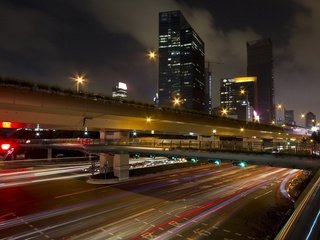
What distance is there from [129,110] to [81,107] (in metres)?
9.74

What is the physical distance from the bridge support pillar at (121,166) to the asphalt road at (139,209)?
3179mm

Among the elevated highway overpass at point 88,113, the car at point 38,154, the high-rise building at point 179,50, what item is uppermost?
the high-rise building at point 179,50

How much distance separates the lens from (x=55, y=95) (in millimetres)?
39625

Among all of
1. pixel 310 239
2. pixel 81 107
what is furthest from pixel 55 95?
pixel 310 239

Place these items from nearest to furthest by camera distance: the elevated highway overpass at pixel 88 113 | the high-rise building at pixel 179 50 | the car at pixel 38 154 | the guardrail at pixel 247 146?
1. the guardrail at pixel 247 146
2. the elevated highway overpass at pixel 88 113
3. the car at pixel 38 154
4. the high-rise building at pixel 179 50

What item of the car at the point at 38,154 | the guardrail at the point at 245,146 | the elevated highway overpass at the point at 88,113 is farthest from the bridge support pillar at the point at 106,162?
the car at the point at 38,154

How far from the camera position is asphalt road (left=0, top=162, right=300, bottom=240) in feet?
80.5

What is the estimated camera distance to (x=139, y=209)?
103ft

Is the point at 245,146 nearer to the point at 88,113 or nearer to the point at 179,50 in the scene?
the point at 88,113

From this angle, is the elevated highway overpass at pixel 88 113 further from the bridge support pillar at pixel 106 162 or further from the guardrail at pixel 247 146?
the guardrail at pixel 247 146

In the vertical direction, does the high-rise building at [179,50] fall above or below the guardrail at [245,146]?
above

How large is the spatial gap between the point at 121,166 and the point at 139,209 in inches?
839

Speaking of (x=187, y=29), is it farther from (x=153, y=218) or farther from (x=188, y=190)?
(x=153, y=218)

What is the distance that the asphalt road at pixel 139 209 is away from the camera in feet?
80.5
